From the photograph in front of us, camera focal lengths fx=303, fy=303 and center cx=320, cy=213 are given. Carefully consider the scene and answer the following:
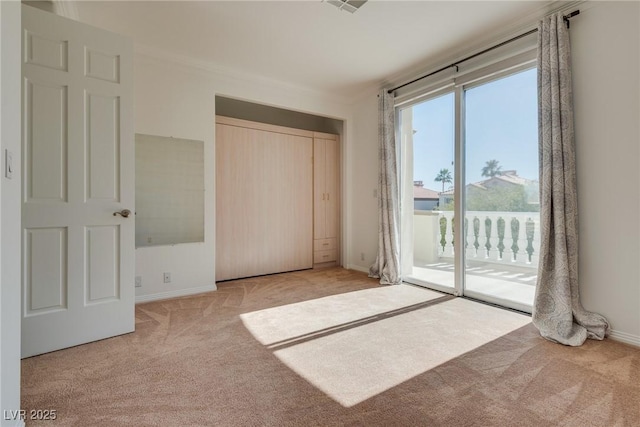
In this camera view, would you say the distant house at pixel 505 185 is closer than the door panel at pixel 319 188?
Yes

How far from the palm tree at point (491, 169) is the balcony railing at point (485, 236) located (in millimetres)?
401

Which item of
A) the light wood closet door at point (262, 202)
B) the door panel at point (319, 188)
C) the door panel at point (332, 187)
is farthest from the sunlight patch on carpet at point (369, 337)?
the door panel at point (332, 187)

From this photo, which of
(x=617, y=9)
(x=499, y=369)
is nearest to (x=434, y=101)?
(x=617, y=9)

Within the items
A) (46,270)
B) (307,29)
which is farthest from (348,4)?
(46,270)

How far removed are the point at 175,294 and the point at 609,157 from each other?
13.6 feet

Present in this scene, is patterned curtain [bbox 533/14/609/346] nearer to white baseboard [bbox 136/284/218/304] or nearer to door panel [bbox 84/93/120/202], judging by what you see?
white baseboard [bbox 136/284/218/304]

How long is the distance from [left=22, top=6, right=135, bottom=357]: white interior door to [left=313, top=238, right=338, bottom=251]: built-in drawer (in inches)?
112

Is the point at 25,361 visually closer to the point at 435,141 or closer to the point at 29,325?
the point at 29,325

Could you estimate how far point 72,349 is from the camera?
2.12 meters

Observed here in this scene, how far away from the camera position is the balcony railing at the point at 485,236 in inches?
113

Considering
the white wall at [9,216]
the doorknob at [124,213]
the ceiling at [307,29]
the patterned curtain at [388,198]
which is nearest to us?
the white wall at [9,216]

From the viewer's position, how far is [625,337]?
220 centimetres

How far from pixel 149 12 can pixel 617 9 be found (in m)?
3.71

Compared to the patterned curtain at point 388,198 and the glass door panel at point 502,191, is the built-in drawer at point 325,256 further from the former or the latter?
the glass door panel at point 502,191
